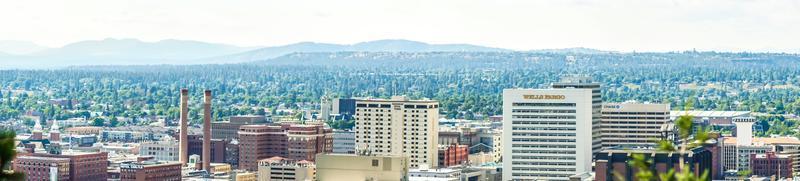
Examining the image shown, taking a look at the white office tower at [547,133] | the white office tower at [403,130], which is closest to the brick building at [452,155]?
the white office tower at [403,130]

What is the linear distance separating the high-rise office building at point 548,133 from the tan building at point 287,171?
321 inches

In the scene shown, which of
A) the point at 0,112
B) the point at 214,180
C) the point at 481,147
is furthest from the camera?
the point at 0,112

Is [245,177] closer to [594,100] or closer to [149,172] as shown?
[149,172]


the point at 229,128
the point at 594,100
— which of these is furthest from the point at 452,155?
the point at 229,128

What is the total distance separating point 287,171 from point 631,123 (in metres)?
15.0

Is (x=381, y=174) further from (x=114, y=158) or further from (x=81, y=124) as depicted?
(x=81, y=124)

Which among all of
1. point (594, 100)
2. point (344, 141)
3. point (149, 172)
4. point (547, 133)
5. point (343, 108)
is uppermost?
point (594, 100)

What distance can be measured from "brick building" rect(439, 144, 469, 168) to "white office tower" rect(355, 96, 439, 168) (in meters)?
2.86

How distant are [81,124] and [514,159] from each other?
89535mm

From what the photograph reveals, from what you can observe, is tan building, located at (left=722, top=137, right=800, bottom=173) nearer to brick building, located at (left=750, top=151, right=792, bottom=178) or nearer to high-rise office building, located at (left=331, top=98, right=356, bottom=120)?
brick building, located at (left=750, top=151, right=792, bottom=178)

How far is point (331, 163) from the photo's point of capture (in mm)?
51875

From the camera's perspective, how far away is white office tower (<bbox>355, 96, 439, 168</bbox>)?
93.8 metres

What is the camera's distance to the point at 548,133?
83.6m

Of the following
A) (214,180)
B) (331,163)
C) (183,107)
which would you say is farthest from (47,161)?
(331,163)
